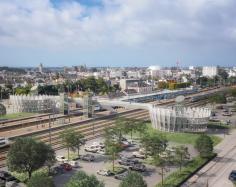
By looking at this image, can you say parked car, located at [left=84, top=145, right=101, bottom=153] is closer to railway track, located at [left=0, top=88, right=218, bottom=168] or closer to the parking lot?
the parking lot

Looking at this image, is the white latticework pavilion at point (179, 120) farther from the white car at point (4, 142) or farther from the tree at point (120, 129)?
the white car at point (4, 142)

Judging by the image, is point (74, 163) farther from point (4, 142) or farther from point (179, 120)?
point (179, 120)

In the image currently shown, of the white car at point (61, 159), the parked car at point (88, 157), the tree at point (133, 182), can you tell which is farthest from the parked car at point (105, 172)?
the tree at point (133, 182)

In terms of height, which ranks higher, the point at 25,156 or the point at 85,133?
the point at 25,156

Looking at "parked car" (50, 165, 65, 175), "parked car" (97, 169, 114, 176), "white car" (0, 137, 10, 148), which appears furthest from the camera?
"white car" (0, 137, 10, 148)

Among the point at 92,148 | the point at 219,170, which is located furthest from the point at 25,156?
the point at 219,170

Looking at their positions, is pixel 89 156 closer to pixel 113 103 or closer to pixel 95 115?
pixel 95 115

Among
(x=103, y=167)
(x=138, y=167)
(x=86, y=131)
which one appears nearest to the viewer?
(x=138, y=167)

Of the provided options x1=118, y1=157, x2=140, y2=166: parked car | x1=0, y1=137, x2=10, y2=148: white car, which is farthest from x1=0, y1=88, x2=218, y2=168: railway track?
x1=118, y1=157, x2=140, y2=166: parked car

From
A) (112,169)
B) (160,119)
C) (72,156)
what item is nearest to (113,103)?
(160,119)
